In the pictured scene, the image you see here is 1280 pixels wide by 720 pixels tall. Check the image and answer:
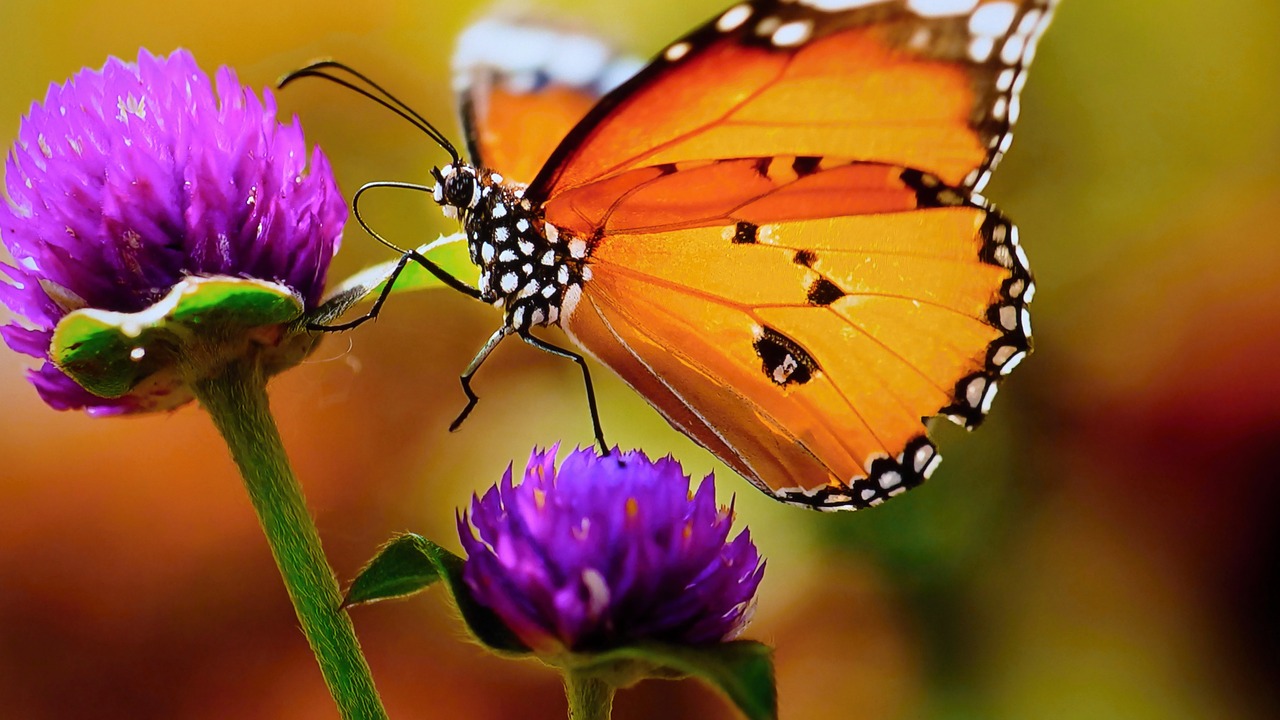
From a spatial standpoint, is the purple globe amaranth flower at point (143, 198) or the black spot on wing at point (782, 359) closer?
the purple globe amaranth flower at point (143, 198)

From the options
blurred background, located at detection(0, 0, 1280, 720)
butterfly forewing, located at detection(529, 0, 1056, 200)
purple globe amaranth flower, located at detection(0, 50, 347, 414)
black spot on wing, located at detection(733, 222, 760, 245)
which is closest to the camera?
purple globe amaranth flower, located at detection(0, 50, 347, 414)

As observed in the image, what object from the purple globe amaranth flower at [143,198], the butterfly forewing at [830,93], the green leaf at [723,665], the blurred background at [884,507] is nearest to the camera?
the green leaf at [723,665]

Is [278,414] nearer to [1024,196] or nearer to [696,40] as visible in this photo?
[696,40]

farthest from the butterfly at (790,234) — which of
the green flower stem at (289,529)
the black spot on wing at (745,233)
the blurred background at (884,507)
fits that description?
the blurred background at (884,507)

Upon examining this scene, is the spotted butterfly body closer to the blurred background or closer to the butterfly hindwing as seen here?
the butterfly hindwing

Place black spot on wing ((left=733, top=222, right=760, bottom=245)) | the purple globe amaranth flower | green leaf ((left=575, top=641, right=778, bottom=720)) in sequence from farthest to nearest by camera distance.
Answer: black spot on wing ((left=733, top=222, right=760, bottom=245))
the purple globe amaranth flower
green leaf ((left=575, top=641, right=778, bottom=720))

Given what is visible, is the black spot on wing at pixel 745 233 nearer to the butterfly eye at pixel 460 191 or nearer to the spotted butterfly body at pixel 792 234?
the spotted butterfly body at pixel 792 234

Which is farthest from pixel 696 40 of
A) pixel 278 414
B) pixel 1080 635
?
pixel 1080 635

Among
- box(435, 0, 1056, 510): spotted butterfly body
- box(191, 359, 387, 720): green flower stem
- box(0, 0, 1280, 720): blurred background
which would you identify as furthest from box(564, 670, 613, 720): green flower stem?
box(0, 0, 1280, 720): blurred background
